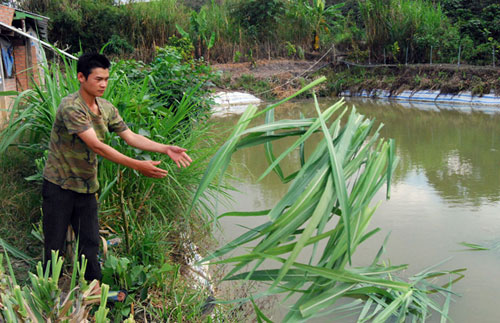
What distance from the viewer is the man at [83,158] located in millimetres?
1800

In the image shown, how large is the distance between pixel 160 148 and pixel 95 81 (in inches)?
14.7

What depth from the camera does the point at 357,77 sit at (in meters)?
14.0

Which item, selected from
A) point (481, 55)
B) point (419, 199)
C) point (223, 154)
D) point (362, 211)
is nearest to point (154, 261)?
point (223, 154)

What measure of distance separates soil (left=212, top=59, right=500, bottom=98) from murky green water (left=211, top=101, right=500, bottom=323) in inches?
113

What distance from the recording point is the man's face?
6.03 ft

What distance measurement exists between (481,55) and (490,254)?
980 centimetres

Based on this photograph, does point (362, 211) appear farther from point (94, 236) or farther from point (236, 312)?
point (94, 236)

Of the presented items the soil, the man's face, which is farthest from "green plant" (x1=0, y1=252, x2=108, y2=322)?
the soil

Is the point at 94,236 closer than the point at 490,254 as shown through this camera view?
Yes

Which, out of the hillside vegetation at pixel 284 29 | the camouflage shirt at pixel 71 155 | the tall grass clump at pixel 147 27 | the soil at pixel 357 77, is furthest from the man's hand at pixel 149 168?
the tall grass clump at pixel 147 27

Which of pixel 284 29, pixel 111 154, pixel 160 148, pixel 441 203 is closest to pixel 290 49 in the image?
pixel 284 29

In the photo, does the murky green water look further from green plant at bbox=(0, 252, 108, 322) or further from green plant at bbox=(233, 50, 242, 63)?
green plant at bbox=(233, 50, 242, 63)

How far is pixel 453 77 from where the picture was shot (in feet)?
35.9

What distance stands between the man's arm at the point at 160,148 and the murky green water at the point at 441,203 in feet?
1.17
